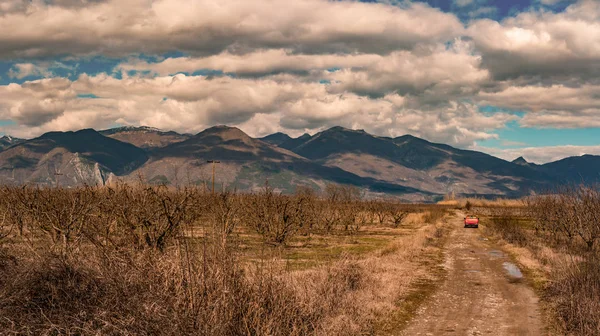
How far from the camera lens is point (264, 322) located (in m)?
10.8

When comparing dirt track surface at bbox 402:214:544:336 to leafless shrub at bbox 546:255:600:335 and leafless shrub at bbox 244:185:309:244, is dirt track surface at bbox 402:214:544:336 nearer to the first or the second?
leafless shrub at bbox 546:255:600:335

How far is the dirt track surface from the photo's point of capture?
16688 millimetres

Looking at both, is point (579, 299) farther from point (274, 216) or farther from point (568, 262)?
point (274, 216)

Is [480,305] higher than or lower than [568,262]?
lower

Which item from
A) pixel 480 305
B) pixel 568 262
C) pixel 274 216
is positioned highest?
pixel 274 216

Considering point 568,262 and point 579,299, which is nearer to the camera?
point 579,299

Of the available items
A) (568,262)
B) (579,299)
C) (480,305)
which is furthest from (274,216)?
(579,299)

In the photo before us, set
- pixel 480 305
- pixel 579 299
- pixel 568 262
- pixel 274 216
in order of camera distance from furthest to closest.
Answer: pixel 274 216, pixel 568 262, pixel 480 305, pixel 579 299

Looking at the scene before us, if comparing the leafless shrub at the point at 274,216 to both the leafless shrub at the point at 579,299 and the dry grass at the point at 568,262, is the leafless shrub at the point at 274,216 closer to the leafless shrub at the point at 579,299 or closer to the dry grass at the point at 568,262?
the dry grass at the point at 568,262

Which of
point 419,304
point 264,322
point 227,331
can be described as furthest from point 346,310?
point 227,331

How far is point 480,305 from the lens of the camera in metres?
20.4

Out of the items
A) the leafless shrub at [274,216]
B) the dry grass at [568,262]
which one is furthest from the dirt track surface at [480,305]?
the leafless shrub at [274,216]

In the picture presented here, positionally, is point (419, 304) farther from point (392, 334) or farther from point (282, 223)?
point (282, 223)

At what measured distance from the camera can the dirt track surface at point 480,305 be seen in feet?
54.7
